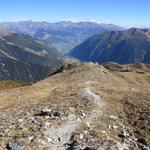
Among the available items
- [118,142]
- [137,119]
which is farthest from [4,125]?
[137,119]

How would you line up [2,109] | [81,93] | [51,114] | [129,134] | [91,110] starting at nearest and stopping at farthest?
[129,134] → [51,114] → [91,110] → [2,109] → [81,93]

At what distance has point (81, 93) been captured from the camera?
1544 inches

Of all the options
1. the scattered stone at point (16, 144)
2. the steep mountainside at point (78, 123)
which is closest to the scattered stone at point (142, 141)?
the steep mountainside at point (78, 123)

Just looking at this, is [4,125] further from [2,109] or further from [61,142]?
[2,109]

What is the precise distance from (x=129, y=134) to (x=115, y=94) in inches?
450

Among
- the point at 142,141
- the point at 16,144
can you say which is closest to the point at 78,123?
the point at 142,141

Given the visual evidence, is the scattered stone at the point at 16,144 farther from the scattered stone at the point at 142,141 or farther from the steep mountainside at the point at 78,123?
the scattered stone at the point at 142,141

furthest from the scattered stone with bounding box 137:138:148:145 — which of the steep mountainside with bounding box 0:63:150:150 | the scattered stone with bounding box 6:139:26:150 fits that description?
the scattered stone with bounding box 6:139:26:150

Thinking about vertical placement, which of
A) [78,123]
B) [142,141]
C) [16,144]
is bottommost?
[142,141]

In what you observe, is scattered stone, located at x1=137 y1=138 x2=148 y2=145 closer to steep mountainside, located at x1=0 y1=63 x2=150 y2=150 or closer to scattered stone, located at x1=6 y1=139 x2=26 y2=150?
steep mountainside, located at x1=0 y1=63 x2=150 y2=150

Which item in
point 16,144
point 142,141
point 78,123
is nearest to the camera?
point 16,144

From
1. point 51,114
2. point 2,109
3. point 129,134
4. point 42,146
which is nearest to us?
point 42,146

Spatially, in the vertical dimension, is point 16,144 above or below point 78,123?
above

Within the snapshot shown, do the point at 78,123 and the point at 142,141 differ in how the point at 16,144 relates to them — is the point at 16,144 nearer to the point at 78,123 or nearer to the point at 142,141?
the point at 78,123
